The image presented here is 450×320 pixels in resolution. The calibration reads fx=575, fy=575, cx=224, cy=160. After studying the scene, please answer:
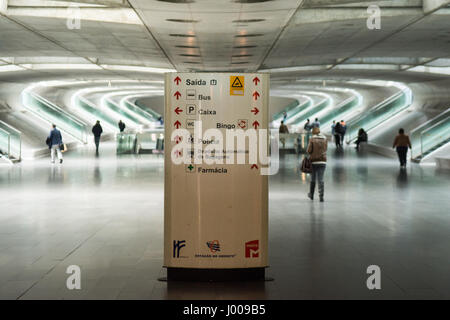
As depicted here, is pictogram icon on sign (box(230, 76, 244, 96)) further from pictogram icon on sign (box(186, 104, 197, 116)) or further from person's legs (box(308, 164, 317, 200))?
person's legs (box(308, 164, 317, 200))

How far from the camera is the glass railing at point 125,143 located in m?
26.6

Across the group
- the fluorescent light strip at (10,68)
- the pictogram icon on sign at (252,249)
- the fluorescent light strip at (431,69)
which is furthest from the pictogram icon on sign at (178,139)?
the fluorescent light strip at (431,69)

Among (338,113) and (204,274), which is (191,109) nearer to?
(204,274)

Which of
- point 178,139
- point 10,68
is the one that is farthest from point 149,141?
point 178,139

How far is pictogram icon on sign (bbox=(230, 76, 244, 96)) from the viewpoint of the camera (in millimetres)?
5750

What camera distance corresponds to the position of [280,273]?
633 cm

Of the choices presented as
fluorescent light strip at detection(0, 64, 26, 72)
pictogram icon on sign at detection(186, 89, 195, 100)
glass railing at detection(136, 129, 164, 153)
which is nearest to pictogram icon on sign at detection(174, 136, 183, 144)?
pictogram icon on sign at detection(186, 89, 195, 100)

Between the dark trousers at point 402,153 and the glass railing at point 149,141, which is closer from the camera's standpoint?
the dark trousers at point 402,153

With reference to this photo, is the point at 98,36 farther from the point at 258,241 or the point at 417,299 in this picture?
the point at 417,299

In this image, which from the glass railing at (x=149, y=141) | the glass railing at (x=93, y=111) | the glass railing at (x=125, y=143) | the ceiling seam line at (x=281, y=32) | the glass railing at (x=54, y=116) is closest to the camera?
the ceiling seam line at (x=281, y=32)

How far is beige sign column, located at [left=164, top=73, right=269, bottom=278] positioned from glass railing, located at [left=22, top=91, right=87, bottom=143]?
29.9 m

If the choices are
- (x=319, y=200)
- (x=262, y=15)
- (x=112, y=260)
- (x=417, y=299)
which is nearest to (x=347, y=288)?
(x=417, y=299)

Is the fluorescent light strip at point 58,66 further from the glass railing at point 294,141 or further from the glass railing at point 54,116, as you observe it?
the glass railing at point 294,141

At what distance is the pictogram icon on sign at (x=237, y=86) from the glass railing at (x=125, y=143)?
2121 cm
